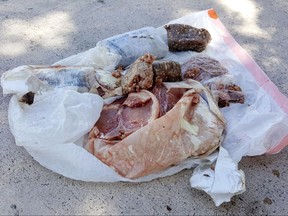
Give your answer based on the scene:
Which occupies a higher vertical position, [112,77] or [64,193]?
[112,77]

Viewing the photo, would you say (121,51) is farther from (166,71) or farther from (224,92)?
(224,92)

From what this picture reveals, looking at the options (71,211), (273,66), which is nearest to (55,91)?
(71,211)

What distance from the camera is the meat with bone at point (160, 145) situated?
1.88 m

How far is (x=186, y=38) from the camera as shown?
2502 mm

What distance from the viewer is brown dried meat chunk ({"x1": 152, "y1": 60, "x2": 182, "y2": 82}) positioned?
217 cm

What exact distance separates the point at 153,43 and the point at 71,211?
3.52 ft

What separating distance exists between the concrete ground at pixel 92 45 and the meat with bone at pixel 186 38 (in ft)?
1.18

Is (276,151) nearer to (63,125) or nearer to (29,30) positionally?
(63,125)

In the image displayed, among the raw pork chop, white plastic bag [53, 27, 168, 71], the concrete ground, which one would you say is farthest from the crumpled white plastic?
white plastic bag [53, 27, 168, 71]

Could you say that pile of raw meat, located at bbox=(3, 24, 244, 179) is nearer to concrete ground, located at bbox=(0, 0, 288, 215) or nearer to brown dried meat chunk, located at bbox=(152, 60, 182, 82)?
brown dried meat chunk, located at bbox=(152, 60, 182, 82)

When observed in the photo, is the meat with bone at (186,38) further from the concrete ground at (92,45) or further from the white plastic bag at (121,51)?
the concrete ground at (92,45)

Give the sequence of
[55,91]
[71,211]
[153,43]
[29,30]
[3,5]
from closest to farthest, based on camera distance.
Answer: [71,211]
[55,91]
[153,43]
[29,30]
[3,5]

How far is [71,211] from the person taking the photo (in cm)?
180

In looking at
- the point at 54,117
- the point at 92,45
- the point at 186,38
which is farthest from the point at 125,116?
the point at 92,45
